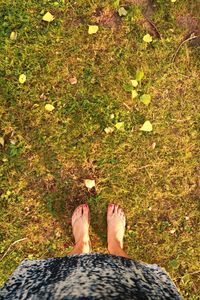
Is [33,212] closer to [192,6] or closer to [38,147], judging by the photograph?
[38,147]

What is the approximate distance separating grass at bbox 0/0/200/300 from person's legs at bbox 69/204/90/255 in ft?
0.36

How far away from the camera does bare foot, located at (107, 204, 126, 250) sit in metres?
3.98

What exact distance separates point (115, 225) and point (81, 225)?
0.29 m

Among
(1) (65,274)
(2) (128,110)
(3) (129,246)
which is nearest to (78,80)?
(2) (128,110)

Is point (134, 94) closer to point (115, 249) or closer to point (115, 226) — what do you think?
point (115, 226)

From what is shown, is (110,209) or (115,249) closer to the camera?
(115,249)

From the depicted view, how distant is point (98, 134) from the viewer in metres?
4.14

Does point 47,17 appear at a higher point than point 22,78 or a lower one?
higher

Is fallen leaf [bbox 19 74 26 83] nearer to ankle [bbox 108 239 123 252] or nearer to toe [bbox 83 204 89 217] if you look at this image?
toe [bbox 83 204 89 217]

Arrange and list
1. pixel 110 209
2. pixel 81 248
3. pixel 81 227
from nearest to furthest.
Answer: pixel 81 248 → pixel 81 227 → pixel 110 209

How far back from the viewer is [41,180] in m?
4.11

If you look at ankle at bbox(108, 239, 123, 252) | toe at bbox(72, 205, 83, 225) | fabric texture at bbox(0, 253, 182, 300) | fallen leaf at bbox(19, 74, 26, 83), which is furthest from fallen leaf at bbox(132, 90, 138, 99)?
fabric texture at bbox(0, 253, 182, 300)

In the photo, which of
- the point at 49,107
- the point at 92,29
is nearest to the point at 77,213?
the point at 49,107

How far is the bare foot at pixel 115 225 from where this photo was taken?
3.98 meters
